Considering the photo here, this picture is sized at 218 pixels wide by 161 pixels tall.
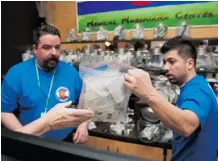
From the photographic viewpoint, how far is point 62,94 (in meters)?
1.64

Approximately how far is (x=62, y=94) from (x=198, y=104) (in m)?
0.88

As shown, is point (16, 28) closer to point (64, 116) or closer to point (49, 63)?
point (49, 63)

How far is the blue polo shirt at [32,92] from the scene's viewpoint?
1.60 m

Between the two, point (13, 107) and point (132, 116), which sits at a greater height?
point (13, 107)

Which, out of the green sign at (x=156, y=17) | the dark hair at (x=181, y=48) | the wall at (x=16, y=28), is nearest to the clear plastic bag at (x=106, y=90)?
the dark hair at (x=181, y=48)

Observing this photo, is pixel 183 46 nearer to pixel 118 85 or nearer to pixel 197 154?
pixel 197 154

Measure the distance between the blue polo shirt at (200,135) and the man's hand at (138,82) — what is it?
1.14ft

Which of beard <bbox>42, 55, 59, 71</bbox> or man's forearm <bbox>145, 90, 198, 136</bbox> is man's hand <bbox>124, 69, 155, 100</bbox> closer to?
man's forearm <bbox>145, 90, 198, 136</bbox>

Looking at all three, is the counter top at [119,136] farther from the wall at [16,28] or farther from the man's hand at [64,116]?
the wall at [16,28]

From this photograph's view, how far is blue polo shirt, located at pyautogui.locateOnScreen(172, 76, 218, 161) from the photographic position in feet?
3.70

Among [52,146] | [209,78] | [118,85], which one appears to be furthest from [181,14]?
[52,146]

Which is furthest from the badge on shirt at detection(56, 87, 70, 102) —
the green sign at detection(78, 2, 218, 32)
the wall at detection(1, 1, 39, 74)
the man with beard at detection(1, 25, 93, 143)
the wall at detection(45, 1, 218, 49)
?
the wall at detection(1, 1, 39, 74)

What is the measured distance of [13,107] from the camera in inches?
63.6

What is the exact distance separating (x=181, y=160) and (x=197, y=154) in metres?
0.10
